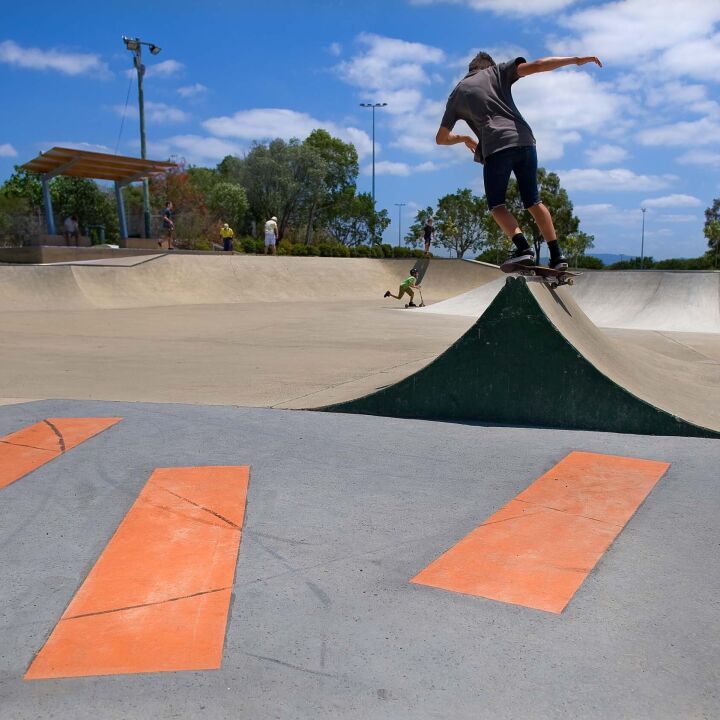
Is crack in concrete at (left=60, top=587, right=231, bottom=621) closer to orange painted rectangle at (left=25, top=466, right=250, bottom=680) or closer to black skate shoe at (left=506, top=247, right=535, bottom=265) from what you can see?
orange painted rectangle at (left=25, top=466, right=250, bottom=680)

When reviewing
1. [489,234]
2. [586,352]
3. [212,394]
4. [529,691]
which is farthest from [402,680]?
[489,234]

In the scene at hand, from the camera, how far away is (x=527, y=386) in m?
4.32

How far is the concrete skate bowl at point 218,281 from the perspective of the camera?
16.7m

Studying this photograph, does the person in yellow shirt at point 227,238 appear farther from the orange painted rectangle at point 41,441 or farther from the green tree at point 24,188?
the green tree at point 24,188

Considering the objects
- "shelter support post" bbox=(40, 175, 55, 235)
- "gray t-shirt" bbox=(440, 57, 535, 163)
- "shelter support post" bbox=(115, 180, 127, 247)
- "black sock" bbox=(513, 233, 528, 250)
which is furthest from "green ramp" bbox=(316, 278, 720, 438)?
"shelter support post" bbox=(115, 180, 127, 247)

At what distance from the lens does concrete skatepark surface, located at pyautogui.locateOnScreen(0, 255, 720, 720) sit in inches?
67.0

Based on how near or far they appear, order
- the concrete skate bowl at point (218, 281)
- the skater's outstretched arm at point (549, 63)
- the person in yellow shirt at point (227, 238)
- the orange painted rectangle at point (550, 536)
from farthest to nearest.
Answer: the person in yellow shirt at point (227, 238) < the concrete skate bowl at point (218, 281) < the skater's outstretched arm at point (549, 63) < the orange painted rectangle at point (550, 536)

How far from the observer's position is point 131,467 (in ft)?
11.6

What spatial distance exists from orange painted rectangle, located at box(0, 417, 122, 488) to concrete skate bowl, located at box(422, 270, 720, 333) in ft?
36.1

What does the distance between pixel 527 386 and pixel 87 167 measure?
2222 centimetres

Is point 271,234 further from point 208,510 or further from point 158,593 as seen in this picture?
point 158,593

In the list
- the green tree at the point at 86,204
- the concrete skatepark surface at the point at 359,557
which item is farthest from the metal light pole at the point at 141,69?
the green tree at the point at 86,204

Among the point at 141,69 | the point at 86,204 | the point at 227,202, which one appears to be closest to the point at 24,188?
the point at 86,204

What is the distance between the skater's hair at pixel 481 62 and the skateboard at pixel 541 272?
60.3 inches
